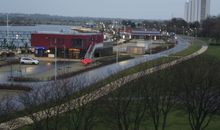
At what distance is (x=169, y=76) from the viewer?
24.4m

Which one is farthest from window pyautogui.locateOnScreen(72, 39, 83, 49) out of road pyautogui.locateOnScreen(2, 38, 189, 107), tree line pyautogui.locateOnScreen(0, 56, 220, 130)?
tree line pyautogui.locateOnScreen(0, 56, 220, 130)

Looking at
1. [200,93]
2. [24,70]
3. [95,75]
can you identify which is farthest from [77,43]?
[200,93]

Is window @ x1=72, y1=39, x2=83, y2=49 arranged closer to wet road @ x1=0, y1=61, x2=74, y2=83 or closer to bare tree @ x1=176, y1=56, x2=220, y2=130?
wet road @ x1=0, y1=61, x2=74, y2=83

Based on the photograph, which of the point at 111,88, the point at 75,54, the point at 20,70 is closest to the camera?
the point at 111,88

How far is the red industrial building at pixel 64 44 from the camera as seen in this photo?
197 ft

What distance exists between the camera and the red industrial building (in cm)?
6019

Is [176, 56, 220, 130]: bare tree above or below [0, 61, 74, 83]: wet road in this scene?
above

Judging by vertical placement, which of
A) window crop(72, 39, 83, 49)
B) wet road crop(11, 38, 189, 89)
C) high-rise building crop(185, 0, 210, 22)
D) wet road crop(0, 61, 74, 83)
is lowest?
wet road crop(0, 61, 74, 83)

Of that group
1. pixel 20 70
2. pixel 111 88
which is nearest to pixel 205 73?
pixel 111 88

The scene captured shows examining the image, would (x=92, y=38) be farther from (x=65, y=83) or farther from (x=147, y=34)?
(x=147, y=34)

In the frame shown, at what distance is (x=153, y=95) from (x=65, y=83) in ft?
14.7

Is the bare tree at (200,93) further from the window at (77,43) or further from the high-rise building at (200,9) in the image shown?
the high-rise building at (200,9)

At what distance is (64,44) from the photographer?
60.4 m

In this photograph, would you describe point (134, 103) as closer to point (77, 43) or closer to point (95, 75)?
point (95, 75)
